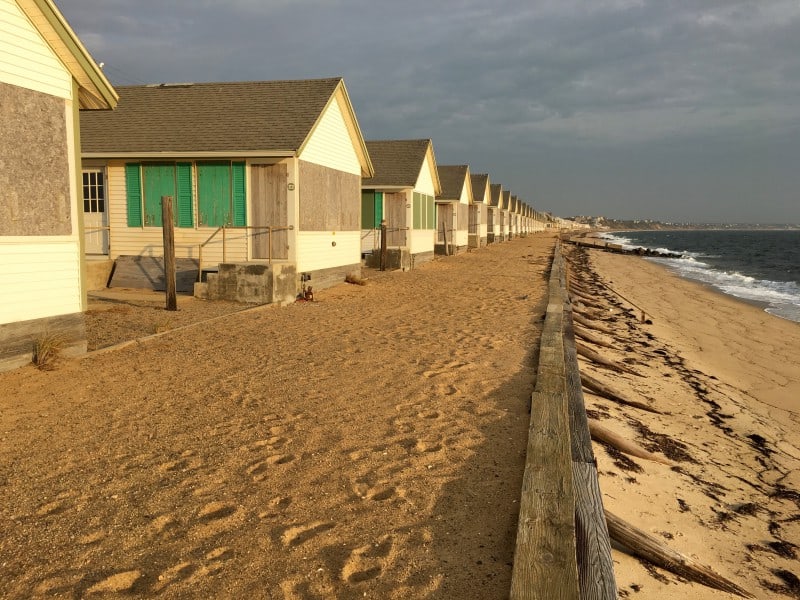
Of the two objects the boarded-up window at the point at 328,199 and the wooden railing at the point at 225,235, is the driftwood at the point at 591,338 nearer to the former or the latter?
the wooden railing at the point at 225,235

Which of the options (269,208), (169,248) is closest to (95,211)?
(269,208)

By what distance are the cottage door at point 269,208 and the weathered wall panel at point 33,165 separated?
247 inches

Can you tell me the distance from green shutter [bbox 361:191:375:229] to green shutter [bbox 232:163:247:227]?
33.2ft

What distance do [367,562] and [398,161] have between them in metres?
23.2

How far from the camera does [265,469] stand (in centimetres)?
455

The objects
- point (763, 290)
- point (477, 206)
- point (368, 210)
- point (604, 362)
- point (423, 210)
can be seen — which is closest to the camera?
point (604, 362)

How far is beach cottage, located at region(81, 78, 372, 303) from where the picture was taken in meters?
14.0

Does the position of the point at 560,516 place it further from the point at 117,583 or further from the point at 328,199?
the point at 328,199

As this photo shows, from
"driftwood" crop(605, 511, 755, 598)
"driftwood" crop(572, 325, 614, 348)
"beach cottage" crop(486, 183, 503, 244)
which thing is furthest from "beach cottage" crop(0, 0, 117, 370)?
"beach cottage" crop(486, 183, 503, 244)

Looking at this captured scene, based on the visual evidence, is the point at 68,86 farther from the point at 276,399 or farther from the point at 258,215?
the point at 258,215

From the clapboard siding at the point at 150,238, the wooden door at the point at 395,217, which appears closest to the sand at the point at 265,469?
the clapboard siding at the point at 150,238

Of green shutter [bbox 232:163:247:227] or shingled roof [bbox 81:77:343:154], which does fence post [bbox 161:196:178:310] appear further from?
shingled roof [bbox 81:77:343:154]

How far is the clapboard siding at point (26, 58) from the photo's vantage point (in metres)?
7.08

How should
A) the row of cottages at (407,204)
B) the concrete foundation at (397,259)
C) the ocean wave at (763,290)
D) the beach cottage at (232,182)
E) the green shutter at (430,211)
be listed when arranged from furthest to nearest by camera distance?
the green shutter at (430,211) < the row of cottages at (407,204) < the concrete foundation at (397,259) < the ocean wave at (763,290) < the beach cottage at (232,182)
